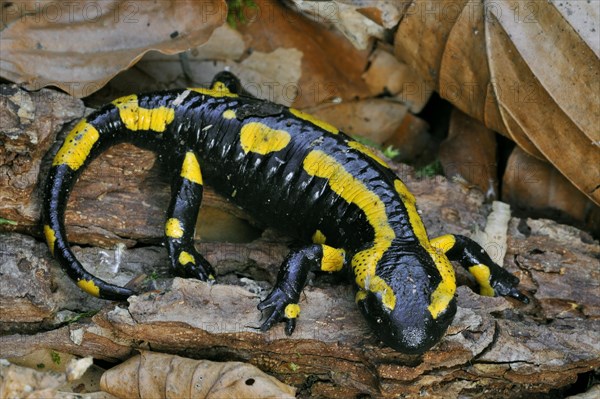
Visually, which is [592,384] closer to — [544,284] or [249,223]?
[544,284]

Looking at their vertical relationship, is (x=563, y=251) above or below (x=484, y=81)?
below

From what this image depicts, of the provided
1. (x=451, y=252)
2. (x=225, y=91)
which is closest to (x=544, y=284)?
(x=451, y=252)

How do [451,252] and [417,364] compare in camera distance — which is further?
[451,252]

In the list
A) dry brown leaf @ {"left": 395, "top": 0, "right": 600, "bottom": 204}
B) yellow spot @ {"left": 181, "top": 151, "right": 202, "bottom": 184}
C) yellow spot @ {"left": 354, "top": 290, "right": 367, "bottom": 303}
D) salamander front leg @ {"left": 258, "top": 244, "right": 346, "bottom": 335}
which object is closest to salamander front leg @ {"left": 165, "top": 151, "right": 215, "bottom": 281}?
yellow spot @ {"left": 181, "top": 151, "right": 202, "bottom": 184}

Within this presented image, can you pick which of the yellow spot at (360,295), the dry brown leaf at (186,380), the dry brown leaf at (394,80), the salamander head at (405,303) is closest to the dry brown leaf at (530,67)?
the dry brown leaf at (394,80)

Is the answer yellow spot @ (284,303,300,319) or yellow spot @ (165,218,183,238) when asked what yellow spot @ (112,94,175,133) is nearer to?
yellow spot @ (165,218,183,238)

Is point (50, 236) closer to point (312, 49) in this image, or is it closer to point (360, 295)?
point (360, 295)
